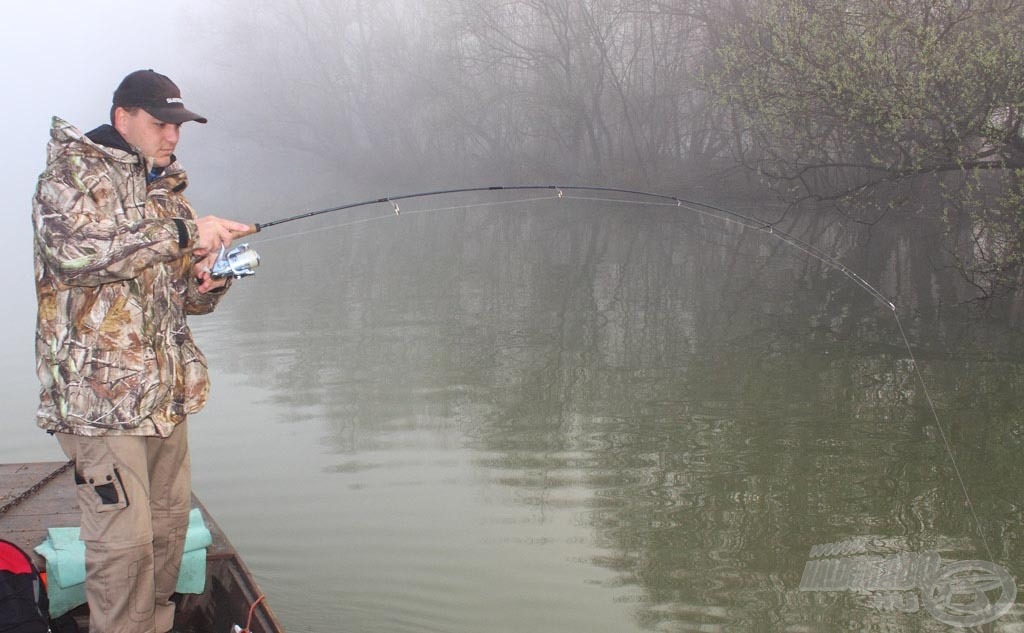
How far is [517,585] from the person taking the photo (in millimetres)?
4691

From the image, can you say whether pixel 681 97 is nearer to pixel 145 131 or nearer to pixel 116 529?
pixel 145 131

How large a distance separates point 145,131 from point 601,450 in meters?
4.19

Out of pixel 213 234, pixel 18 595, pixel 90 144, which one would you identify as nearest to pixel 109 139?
pixel 90 144

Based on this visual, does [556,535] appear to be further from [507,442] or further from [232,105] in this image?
[232,105]

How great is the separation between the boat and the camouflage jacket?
2.34ft

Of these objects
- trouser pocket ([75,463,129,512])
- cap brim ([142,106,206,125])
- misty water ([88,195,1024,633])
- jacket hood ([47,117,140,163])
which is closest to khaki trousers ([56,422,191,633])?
trouser pocket ([75,463,129,512])

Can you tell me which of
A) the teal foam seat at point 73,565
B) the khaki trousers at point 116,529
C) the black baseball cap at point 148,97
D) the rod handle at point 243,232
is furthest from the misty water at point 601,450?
the black baseball cap at point 148,97

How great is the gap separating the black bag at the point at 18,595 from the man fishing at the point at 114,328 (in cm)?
16

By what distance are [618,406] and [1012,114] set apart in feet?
18.1

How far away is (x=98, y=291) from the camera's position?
112 inches

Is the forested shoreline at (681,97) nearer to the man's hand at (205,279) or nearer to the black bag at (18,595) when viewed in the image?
the man's hand at (205,279)

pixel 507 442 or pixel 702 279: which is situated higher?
pixel 702 279

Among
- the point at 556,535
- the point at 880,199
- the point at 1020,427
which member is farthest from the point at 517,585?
the point at 880,199

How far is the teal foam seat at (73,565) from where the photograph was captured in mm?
3283
